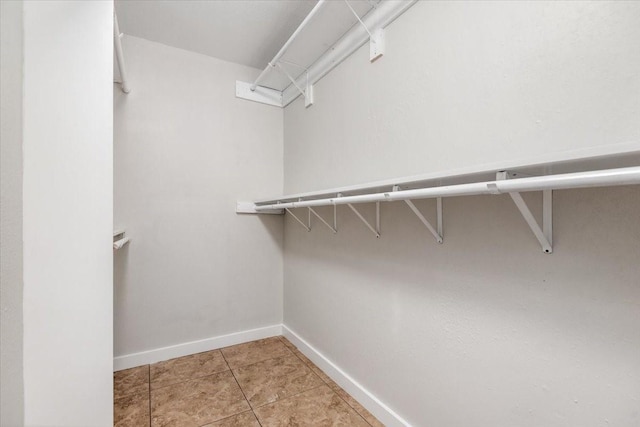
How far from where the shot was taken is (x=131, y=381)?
5.85 feet

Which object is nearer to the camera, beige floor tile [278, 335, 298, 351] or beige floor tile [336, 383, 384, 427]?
beige floor tile [336, 383, 384, 427]

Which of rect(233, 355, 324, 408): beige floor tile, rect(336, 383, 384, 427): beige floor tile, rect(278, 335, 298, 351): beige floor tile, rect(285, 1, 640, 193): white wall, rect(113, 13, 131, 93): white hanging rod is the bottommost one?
rect(278, 335, 298, 351): beige floor tile

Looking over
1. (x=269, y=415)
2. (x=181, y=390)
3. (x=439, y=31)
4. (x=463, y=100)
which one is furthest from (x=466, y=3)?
(x=181, y=390)

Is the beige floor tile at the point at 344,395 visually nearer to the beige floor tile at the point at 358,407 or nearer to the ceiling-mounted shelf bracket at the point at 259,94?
the beige floor tile at the point at 358,407

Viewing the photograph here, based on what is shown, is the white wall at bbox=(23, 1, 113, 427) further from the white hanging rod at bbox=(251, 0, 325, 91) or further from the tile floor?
the white hanging rod at bbox=(251, 0, 325, 91)

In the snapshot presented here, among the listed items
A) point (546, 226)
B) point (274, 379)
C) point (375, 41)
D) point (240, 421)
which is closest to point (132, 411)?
point (240, 421)

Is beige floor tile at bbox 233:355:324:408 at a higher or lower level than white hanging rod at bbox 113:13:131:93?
lower

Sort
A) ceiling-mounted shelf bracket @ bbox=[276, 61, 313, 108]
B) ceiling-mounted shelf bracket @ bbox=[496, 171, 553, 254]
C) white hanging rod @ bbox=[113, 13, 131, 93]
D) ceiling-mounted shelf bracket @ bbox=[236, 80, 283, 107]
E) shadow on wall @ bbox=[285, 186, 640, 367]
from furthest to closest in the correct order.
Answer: ceiling-mounted shelf bracket @ bbox=[236, 80, 283, 107]
ceiling-mounted shelf bracket @ bbox=[276, 61, 313, 108]
white hanging rod @ bbox=[113, 13, 131, 93]
ceiling-mounted shelf bracket @ bbox=[496, 171, 553, 254]
shadow on wall @ bbox=[285, 186, 640, 367]

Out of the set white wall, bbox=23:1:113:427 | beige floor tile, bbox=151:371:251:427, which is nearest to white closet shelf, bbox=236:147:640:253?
white wall, bbox=23:1:113:427

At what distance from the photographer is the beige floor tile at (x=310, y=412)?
142cm

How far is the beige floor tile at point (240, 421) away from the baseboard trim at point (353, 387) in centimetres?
54

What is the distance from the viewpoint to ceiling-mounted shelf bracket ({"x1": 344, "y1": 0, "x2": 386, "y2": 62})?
1.45 metres

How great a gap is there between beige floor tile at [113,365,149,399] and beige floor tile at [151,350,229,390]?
0.04 m

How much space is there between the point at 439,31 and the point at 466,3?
12 centimetres
